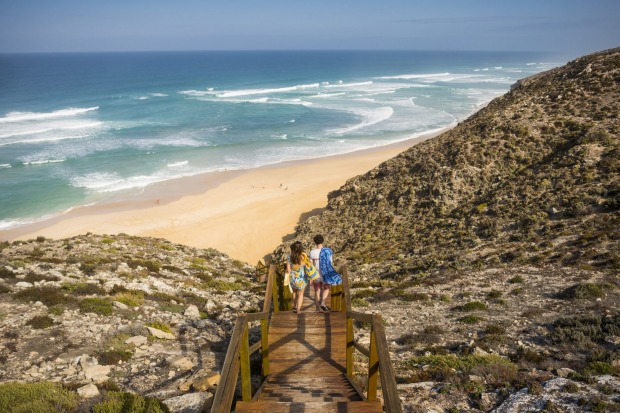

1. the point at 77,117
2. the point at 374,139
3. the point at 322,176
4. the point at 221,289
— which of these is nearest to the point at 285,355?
the point at 221,289

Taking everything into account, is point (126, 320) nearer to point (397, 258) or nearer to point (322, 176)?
point (397, 258)

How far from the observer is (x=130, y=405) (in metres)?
7.12

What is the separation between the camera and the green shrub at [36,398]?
22.6 feet

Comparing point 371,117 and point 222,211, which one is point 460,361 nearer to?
point 222,211

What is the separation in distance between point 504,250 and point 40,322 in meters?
16.4

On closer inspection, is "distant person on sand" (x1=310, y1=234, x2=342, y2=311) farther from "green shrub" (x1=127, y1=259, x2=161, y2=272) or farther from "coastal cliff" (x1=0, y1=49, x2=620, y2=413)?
"green shrub" (x1=127, y1=259, x2=161, y2=272)

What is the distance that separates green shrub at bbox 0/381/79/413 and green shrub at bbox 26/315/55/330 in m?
3.16

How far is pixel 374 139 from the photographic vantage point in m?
58.3

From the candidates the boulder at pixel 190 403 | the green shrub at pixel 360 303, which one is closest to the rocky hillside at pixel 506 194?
the green shrub at pixel 360 303

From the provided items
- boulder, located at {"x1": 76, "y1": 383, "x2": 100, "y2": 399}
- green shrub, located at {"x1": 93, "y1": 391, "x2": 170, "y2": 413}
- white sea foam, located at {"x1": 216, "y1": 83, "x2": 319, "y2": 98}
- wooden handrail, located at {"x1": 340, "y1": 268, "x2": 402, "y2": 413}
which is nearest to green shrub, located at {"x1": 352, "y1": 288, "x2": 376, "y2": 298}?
wooden handrail, located at {"x1": 340, "y1": 268, "x2": 402, "y2": 413}

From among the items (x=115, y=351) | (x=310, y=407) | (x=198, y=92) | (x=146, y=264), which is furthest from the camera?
(x=198, y=92)

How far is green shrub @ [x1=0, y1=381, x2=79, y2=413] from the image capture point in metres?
6.88

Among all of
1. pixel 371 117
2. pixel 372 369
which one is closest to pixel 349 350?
pixel 372 369

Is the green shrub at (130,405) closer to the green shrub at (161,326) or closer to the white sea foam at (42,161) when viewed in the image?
the green shrub at (161,326)
